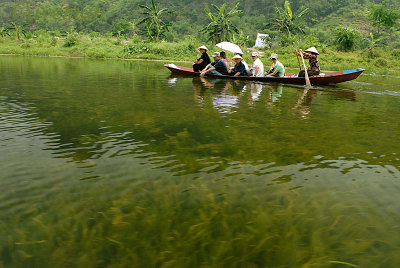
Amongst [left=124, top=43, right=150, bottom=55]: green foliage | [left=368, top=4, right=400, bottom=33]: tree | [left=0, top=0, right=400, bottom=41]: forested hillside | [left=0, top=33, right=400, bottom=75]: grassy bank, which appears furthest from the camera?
[left=0, top=0, right=400, bottom=41]: forested hillside

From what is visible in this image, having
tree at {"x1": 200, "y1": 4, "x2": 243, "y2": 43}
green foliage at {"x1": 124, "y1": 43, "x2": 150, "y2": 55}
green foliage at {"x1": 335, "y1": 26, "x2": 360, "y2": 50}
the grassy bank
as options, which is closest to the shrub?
the grassy bank

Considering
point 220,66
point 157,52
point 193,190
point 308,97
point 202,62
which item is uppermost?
point 157,52

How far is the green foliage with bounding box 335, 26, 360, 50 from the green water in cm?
2687

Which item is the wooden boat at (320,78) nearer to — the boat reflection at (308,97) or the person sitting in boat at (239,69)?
the person sitting in boat at (239,69)

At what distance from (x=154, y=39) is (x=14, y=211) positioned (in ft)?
117

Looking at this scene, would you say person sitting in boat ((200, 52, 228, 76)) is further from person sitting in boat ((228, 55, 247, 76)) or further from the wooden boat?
person sitting in boat ((228, 55, 247, 76))

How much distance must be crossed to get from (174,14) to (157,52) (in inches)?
1977

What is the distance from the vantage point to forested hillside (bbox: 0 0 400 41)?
65000 millimetres

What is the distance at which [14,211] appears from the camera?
2.45m

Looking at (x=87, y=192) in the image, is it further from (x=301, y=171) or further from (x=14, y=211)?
(x=301, y=171)

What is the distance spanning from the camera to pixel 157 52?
30297 mm

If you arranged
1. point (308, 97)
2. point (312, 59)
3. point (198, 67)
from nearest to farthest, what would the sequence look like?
point (308, 97) < point (312, 59) < point (198, 67)

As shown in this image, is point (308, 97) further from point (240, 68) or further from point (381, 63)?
point (381, 63)

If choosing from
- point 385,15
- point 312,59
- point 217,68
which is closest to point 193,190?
point 312,59
